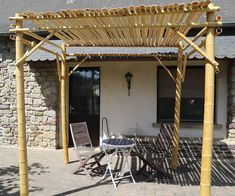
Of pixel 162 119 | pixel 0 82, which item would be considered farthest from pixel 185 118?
pixel 0 82

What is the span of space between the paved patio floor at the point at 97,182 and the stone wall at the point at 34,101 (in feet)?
4.96

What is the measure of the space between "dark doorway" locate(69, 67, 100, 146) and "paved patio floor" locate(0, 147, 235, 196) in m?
2.32

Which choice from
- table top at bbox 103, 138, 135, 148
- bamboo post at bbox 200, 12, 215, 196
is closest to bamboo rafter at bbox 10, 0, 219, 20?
bamboo post at bbox 200, 12, 215, 196

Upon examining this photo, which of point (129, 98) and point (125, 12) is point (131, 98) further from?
point (125, 12)

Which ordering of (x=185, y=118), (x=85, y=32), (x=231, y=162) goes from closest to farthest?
(x=85, y=32) < (x=231, y=162) < (x=185, y=118)

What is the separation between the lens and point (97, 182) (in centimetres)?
602

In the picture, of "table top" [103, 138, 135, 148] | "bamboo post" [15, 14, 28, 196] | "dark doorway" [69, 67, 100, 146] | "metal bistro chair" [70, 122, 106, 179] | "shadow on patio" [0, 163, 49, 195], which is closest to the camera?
"bamboo post" [15, 14, 28, 196]

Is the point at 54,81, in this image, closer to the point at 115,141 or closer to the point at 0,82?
the point at 0,82

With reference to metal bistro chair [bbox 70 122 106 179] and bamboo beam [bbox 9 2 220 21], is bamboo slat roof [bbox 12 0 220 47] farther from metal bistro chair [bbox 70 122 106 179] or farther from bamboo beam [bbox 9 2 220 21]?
metal bistro chair [bbox 70 122 106 179]

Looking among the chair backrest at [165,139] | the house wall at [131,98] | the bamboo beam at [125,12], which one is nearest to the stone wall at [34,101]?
the house wall at [131,98]

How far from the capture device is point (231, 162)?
780cm

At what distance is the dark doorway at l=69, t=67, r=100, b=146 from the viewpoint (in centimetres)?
985

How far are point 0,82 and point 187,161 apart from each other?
5.86m

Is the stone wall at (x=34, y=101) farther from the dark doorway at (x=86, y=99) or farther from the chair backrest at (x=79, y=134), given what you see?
the chair backrest at (x=79, y=134)
